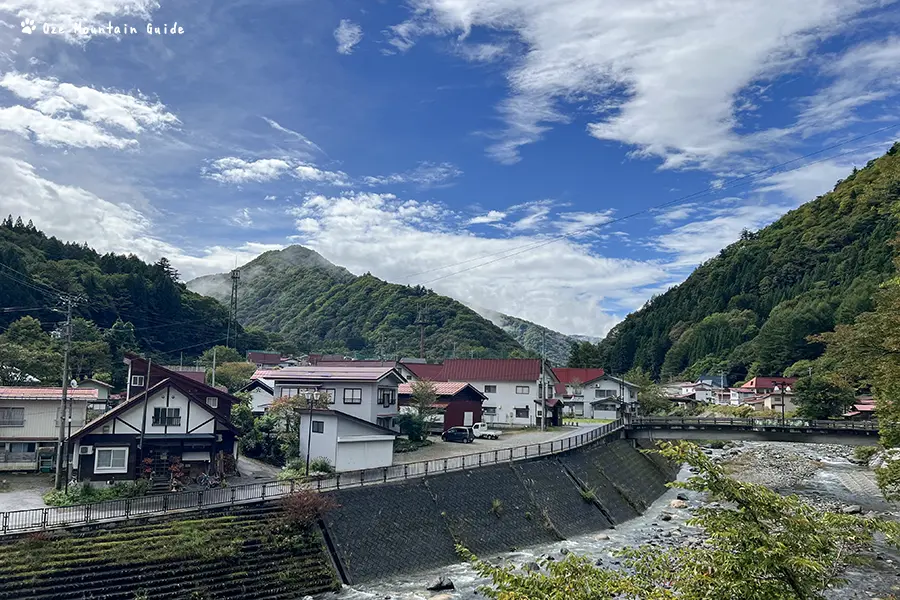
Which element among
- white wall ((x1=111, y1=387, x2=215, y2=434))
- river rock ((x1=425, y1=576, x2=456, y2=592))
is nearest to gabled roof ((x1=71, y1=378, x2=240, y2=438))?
white wall ((x1=111, y1=387, x2=215, y2=434))

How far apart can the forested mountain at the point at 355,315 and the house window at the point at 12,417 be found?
8529 centimetres

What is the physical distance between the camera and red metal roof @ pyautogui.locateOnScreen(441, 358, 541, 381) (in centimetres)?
5750

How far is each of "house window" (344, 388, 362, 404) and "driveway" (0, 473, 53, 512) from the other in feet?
51.3

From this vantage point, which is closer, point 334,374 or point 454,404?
point 334,374

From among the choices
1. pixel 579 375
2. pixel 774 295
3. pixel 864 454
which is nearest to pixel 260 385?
pixel 579 375

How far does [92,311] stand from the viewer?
7306 cm

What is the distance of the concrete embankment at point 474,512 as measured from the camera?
22828mm

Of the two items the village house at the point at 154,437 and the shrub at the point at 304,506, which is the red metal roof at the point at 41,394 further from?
the shrub at the point at 304,506

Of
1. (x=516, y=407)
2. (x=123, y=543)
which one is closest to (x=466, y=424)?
(x=516, y=407)

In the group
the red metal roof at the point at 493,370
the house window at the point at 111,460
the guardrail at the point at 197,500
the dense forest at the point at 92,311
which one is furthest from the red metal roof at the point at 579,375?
the house window at the point at 111,460

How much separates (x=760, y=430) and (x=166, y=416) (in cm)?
Answer: 4003

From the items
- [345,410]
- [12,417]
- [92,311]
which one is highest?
[92,311]

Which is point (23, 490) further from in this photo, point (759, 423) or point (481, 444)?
point (759, 423)

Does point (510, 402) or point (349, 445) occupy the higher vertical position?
point (510, 402)
